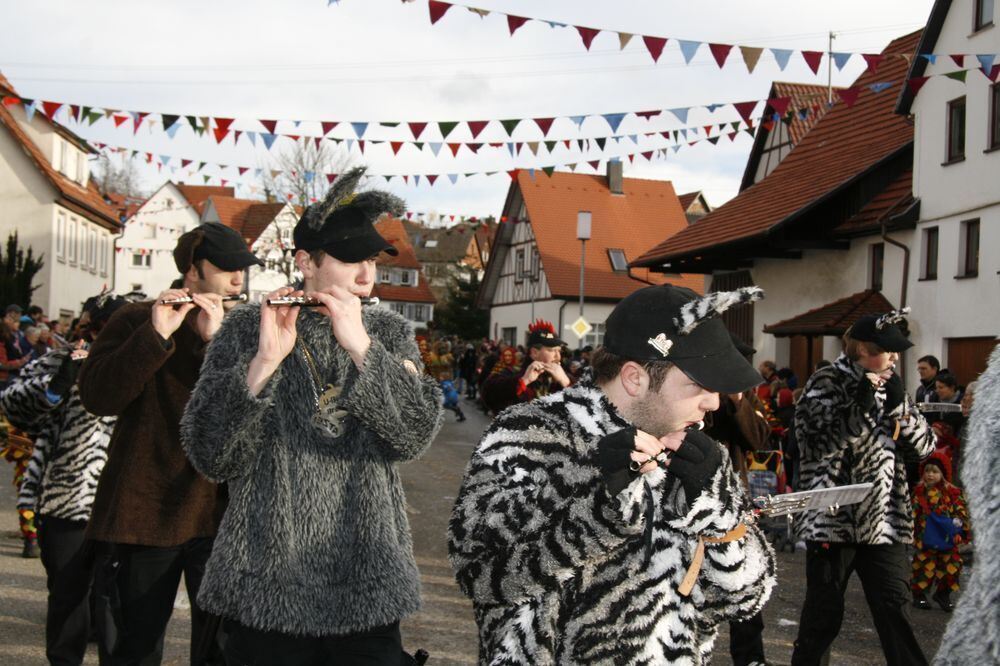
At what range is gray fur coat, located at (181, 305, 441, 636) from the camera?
3.06 m

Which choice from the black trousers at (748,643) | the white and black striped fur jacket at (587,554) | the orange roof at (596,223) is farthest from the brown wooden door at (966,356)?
the orange roof at (596,223)

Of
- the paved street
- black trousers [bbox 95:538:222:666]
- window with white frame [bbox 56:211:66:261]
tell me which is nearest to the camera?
black trousers [bbox 95:538:222:666]

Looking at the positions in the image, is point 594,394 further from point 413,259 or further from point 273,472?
point 413,259

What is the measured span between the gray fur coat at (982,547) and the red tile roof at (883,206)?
19.0 metres

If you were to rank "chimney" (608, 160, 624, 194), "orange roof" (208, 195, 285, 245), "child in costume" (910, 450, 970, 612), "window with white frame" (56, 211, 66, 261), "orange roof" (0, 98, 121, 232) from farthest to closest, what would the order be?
"orange roof" (208, 195, 285, 245)
"chimney" (608, 160, 624, 194)
"window with white frame" (56, 211, 66, 261)
"orange roof" (0, 98, 121, 232)
"child in costume" (910, 450, 970, 612)

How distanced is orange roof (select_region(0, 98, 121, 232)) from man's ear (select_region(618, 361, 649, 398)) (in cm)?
3425

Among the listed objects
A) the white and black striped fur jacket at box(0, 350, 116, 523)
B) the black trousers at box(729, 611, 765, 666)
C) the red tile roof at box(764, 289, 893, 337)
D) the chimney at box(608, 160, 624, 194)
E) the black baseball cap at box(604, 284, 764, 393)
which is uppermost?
the chimney at box(608, 160, 624, 194)

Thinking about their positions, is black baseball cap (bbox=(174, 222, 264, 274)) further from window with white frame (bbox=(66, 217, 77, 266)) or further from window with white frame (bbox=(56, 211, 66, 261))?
window with white frame (bbox=(66, 217, 77, 266))

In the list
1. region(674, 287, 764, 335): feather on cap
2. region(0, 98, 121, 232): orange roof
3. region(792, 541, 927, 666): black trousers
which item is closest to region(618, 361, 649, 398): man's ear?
region(674, 287, 764, 335): feather on cap

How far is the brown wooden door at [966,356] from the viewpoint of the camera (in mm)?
17469

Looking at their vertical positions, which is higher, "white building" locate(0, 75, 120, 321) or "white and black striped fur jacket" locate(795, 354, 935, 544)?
"white building" locate(0, 75, 120, 321)

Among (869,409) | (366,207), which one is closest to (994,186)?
(869,409)

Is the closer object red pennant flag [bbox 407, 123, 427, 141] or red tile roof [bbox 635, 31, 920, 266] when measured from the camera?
red pennant flag [bbox 407, 123, 427, 141]

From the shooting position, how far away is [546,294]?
4400cm
